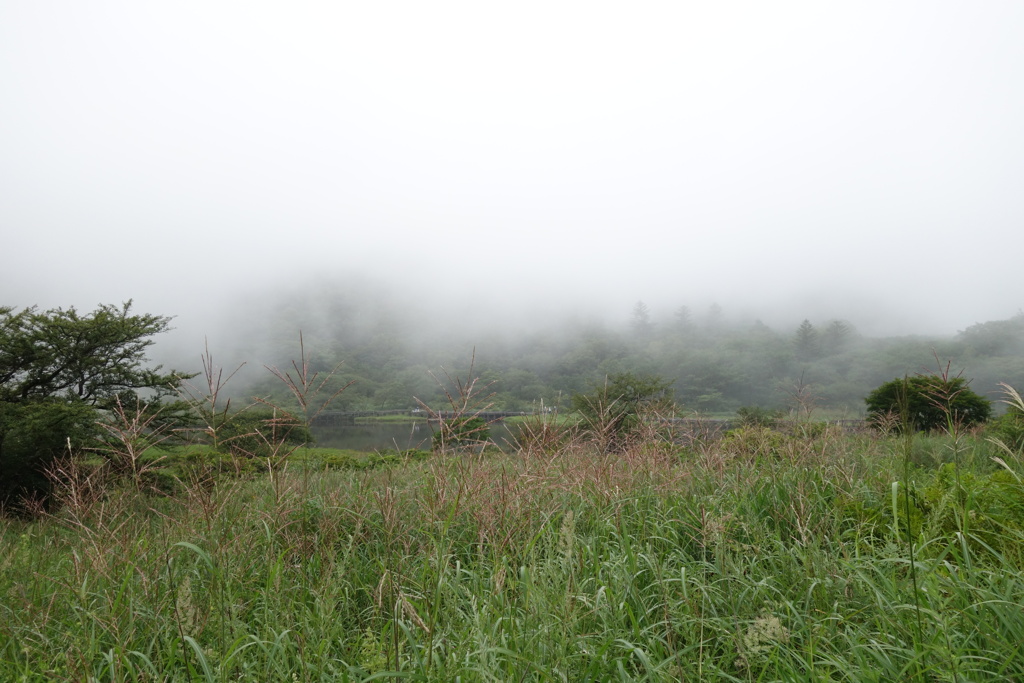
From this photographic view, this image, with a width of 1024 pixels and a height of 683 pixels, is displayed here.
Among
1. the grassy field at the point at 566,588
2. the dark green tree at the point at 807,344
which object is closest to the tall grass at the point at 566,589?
the grassy field at the point at 566,588

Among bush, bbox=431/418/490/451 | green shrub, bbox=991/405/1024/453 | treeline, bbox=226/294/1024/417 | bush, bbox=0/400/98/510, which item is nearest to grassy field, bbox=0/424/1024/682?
bush, bbox=431/418/490/451

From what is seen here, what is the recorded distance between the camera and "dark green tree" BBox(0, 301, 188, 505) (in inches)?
392

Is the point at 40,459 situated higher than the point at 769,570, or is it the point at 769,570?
the point at 769,570

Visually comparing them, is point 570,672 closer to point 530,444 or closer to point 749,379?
point 530,444

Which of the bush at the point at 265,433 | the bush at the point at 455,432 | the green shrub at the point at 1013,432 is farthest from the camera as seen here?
the green shrub at the point at 1013,432

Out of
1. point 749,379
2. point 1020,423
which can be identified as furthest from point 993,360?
point 1020,423

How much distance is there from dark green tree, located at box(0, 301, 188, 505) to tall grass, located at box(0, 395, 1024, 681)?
8.05 m

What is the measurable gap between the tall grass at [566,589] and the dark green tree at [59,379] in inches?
317

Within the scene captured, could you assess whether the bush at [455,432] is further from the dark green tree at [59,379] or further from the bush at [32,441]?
the bush at [32,441]

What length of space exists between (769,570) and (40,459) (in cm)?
1349

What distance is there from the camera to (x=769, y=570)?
2893mm

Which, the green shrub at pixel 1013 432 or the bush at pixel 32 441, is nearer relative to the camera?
the green shrub at pixel 1013 432

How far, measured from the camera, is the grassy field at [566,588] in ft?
5.99

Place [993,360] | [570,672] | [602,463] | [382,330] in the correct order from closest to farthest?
1. [570,672]
2. [602,463]
3. [993,360]
4. [382,330]
